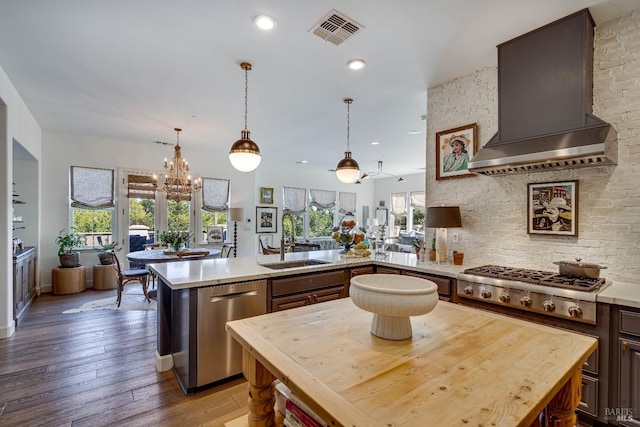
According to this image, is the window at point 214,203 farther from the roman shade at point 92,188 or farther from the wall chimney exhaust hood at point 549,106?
the wall chimney exhaust hood at point 549,106

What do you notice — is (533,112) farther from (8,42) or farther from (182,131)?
(182,131)

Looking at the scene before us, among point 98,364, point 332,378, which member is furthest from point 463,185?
point 98,364

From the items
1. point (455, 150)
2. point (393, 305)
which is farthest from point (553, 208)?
point (393, 305)

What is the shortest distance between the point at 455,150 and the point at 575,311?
1.96 metres

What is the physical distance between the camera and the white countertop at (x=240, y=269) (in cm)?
230

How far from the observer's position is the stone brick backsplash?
2252 millimetres

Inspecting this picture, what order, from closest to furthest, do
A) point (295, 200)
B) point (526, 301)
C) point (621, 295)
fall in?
point (621, 295)
point (526, 301)
point (295, 200)

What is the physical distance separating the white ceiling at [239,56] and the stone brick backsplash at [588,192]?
0.26m

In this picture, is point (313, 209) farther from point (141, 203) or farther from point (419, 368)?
point (419, 368)

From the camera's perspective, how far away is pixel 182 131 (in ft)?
17.4

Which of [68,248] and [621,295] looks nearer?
[621,295]

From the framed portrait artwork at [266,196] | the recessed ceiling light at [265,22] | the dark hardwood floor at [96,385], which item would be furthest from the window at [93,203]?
the recessed ceiling light at [265,22]

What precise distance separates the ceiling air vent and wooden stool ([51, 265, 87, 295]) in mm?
5652

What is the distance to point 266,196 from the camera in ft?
28.6
